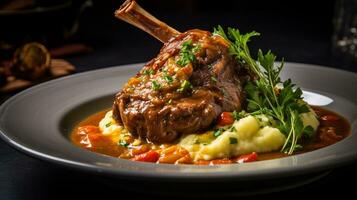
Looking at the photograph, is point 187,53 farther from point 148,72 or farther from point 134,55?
point 134,55

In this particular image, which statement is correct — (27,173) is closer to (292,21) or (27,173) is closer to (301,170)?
(301,170)

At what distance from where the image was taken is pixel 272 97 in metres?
4.83

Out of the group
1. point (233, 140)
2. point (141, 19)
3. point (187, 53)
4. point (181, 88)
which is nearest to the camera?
point (233, 140)

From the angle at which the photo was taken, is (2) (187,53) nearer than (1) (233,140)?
No

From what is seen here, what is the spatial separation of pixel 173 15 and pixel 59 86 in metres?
4.96

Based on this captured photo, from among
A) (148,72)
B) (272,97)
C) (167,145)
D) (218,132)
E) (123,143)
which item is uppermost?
(272,97)

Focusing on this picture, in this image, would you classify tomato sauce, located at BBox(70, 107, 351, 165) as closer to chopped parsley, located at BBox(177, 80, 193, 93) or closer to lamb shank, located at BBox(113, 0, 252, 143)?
lamb shank, located at BBox(113, 0, 252, 143)

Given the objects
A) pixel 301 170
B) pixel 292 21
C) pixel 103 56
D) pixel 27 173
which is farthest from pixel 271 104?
pixel 292 21

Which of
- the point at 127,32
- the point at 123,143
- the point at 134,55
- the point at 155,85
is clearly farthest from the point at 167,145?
the point at 127,32

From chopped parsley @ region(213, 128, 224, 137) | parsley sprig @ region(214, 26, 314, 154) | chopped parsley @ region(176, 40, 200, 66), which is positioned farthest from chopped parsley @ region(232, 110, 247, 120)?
chopped parsley @ region(176, 40, 200, 66)

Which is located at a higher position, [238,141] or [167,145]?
[238,141]

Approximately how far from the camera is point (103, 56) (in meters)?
8.35

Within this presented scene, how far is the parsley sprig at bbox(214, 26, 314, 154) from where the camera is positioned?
14.8 feet

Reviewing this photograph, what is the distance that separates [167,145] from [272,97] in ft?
2.86
